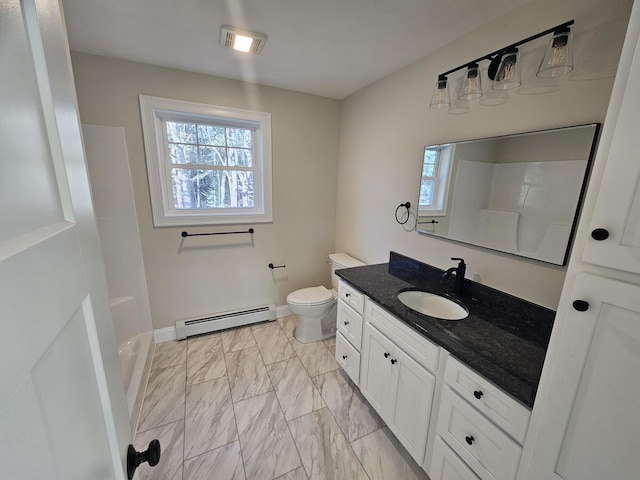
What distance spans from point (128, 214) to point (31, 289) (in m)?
2.20

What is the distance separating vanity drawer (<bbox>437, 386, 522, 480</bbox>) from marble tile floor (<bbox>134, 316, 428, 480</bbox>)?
1.55 feet

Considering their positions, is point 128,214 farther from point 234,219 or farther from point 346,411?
point 346,411

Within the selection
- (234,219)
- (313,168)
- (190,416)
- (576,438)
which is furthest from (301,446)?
(313,168)

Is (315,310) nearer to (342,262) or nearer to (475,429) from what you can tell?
(342,262)

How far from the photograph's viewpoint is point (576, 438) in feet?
2.41

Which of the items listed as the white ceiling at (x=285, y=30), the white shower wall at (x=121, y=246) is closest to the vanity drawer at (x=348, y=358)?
the white shower wall at (x=121, y=246)

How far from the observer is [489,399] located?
979 millimetres

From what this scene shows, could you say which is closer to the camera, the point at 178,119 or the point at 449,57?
the point at 449,57

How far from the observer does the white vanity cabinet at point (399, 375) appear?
1.25 meters

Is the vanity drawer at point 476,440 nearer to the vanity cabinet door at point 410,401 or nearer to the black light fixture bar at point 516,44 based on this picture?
the vanity cabinet door at point 410,401

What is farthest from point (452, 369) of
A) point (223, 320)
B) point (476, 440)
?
point (223, 320)

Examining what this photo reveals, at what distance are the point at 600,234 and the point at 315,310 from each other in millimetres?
1992

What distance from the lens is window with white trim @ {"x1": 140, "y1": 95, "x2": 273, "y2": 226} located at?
2.16m

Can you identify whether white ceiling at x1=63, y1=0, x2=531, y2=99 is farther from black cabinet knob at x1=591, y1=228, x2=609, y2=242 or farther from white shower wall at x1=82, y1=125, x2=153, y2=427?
black cabinet knob at x1=591, y1=228, x2=609, y2=242
